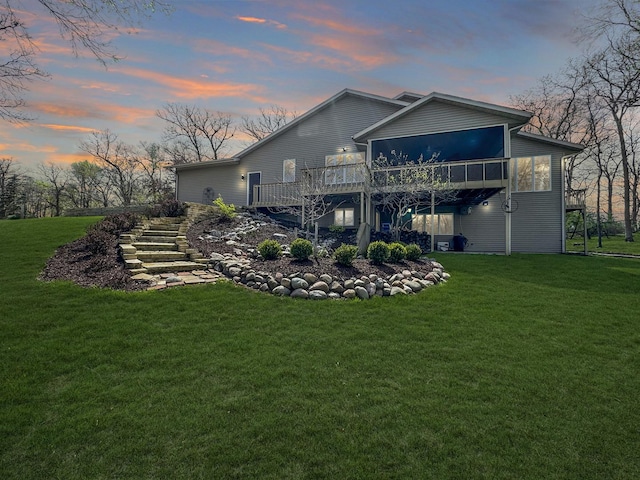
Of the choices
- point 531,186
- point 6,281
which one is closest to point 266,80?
point 6,281

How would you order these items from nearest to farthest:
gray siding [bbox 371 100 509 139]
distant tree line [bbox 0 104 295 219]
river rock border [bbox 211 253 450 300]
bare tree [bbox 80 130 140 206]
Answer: river rock border [bbox 211 253 450 300] < gray siding [bbox 371 100 509 139] < distant tree line [bbox 0 104 295 219] < bare tree [bbox 80 130 140 206]

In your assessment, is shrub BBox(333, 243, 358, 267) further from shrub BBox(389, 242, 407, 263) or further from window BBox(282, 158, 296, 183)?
window BBox(282, 158, 296, 183)

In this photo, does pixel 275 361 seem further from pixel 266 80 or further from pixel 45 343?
pixel 266 80

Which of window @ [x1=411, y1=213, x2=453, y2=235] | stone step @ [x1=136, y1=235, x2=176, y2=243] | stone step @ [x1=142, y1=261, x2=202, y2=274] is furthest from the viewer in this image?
window @ [x1=411, y1=213, x2=453, y2=235]

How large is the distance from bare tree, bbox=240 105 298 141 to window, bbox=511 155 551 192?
908 inches

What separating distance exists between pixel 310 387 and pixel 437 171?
12204mm

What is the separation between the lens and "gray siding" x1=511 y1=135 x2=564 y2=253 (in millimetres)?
13445

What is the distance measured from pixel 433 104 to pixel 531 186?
5.80 meters

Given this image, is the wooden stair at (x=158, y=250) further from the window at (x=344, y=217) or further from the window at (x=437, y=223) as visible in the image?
the window at (x=437, y=223)

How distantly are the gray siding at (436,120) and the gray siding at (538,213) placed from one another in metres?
2.48

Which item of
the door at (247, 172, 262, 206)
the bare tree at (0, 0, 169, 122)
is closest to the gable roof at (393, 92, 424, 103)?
the door at (247, 172, 262, 206)

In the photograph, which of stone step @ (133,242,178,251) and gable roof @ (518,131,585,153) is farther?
gable roof @ (518,131,585,153)

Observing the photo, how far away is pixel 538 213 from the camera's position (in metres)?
13.7

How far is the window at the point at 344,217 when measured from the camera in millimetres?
16156
